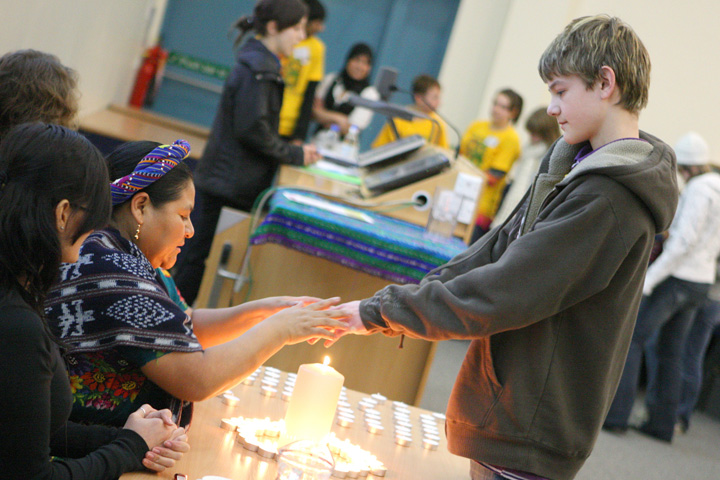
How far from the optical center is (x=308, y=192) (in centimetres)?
299

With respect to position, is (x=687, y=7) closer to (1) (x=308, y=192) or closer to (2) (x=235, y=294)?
(1) (x=308, y=192)

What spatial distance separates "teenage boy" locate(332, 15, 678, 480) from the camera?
1230 mm

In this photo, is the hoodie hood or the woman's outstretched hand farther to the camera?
the woman's outstretched hand

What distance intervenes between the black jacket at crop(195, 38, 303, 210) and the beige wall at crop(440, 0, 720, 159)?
338 cm

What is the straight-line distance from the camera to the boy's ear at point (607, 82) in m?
1.29

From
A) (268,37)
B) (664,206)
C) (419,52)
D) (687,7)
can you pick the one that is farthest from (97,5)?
(687,7)

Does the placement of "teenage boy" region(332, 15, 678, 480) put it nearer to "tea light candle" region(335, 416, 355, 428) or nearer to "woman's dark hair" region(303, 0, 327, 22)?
"tea light candle" region(335, 416, 355, 428)

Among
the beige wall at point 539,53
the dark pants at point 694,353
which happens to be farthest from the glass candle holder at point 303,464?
the beige wall at point 539,53

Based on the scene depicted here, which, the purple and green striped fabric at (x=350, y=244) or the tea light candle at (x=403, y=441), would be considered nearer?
the tea light candle at (x=403, y=441)

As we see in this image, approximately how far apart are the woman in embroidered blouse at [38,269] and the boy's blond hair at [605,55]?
81cm

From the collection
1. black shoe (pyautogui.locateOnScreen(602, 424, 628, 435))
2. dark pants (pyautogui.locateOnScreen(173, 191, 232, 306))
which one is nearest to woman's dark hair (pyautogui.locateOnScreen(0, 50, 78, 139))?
dark pants (pyautogui.locateOnScreen(173, 191, 232, 306))

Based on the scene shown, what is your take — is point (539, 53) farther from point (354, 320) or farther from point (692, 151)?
point (354, 320)

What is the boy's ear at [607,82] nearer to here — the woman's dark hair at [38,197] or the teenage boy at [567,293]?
the teenage boy at [567,293]

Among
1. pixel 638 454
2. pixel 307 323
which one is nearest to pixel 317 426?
pixel 307 323
